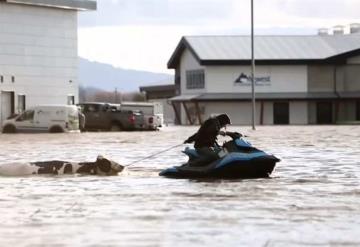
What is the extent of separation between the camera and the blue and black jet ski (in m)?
16.0

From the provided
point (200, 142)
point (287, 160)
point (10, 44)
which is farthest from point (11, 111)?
point (200, 142)

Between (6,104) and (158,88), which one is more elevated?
(158,88)

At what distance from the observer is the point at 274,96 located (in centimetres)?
7962

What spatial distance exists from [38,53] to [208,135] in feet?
141

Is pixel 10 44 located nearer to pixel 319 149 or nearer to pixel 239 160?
pixel 319 149

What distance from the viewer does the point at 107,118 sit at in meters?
54.2

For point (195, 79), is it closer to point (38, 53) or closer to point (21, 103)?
point (38, 53)

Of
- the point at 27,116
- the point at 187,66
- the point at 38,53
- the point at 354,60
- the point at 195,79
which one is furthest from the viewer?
the point at 187,66

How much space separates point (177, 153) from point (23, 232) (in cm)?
1618

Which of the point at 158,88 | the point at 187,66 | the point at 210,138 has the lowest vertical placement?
the point at 210,138

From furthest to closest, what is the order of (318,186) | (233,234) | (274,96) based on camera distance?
(274,96) → (318,186) → (233,234)

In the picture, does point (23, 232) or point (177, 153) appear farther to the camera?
point (177, 153)

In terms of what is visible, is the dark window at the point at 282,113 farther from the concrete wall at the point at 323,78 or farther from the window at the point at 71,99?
the window at the point at 71,99

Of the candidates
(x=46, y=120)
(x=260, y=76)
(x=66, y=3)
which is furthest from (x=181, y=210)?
(x=260, y=76)
